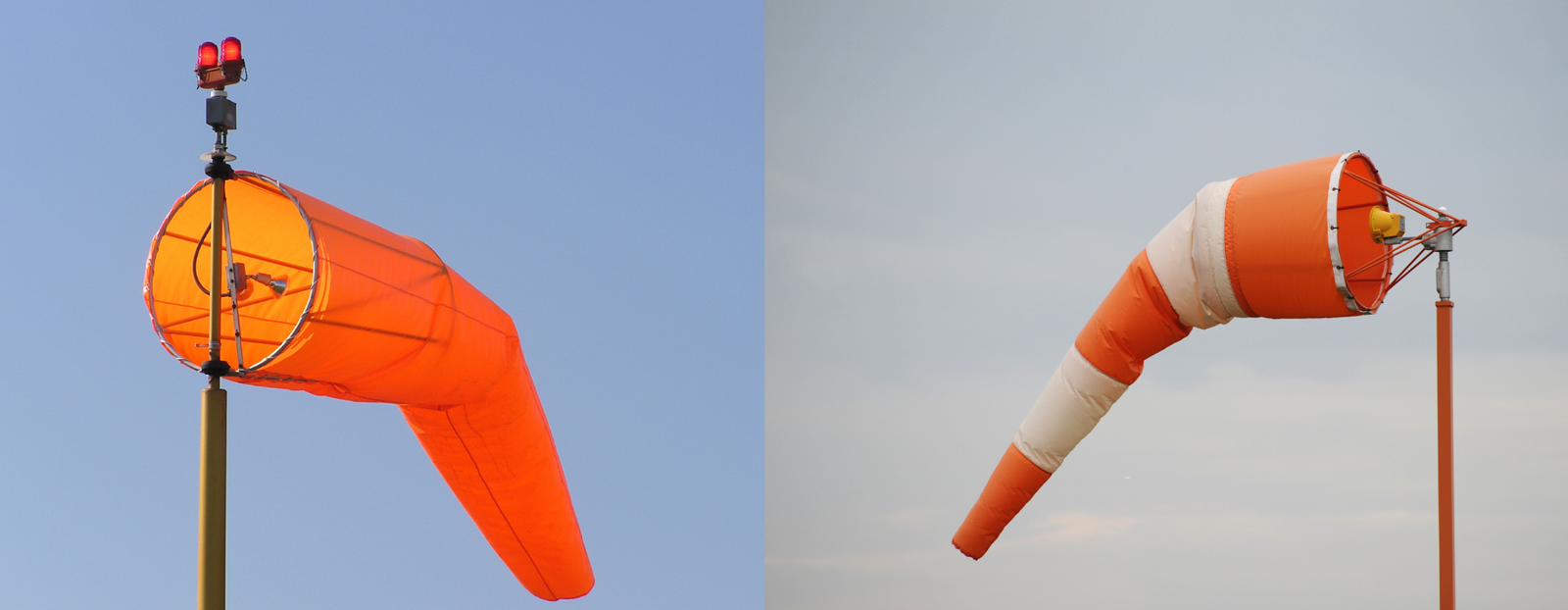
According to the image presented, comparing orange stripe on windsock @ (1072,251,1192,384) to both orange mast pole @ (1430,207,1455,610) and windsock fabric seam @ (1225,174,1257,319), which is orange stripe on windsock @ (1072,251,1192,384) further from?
orange mast pole @ (1430,207,1455,610)

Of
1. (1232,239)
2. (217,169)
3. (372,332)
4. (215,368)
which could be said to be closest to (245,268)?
(372,332)

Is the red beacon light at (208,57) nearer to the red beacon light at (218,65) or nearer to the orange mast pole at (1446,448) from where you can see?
the red beacon light at (218,65)

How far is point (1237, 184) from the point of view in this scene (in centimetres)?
582

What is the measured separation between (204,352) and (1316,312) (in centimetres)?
564

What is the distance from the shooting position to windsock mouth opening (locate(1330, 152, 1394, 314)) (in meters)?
5.56

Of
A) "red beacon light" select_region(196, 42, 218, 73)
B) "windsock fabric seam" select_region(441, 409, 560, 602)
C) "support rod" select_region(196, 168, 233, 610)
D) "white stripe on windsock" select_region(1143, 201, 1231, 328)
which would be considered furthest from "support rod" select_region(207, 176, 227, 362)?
"white stripe on windsock" select_region(1143, 201, 1231, 328)

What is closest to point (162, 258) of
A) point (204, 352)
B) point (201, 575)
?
point (204, 352)

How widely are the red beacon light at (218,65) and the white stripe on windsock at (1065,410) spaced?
4993mm

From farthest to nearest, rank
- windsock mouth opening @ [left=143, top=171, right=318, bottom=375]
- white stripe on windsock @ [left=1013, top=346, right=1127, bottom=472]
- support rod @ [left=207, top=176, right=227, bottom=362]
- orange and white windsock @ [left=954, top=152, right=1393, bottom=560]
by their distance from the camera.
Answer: white stripe on windsock @ [left=1013, top=346, right=1127, bottom=472] < orange and white windsock @ [left=954, top=152, right=1393, bottom=560] < windsock mouth opening @ [left=143, top=171, right=318, bottom=375] < support rod @ [left=207, top=176, right=227, bottom=362]

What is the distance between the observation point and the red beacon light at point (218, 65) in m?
4.51

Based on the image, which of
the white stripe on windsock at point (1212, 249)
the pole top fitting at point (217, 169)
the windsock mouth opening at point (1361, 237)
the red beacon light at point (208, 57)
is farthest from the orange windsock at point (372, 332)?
the windsock mouth opening at point (1361, 237)

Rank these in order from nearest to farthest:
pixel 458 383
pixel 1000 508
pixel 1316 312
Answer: pixel 1316 312 → pixel 458 383 → pixel 1000 508

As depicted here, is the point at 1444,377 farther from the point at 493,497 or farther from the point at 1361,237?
the point at 493,497

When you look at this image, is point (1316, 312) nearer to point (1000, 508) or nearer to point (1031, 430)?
point (1031, 430)
